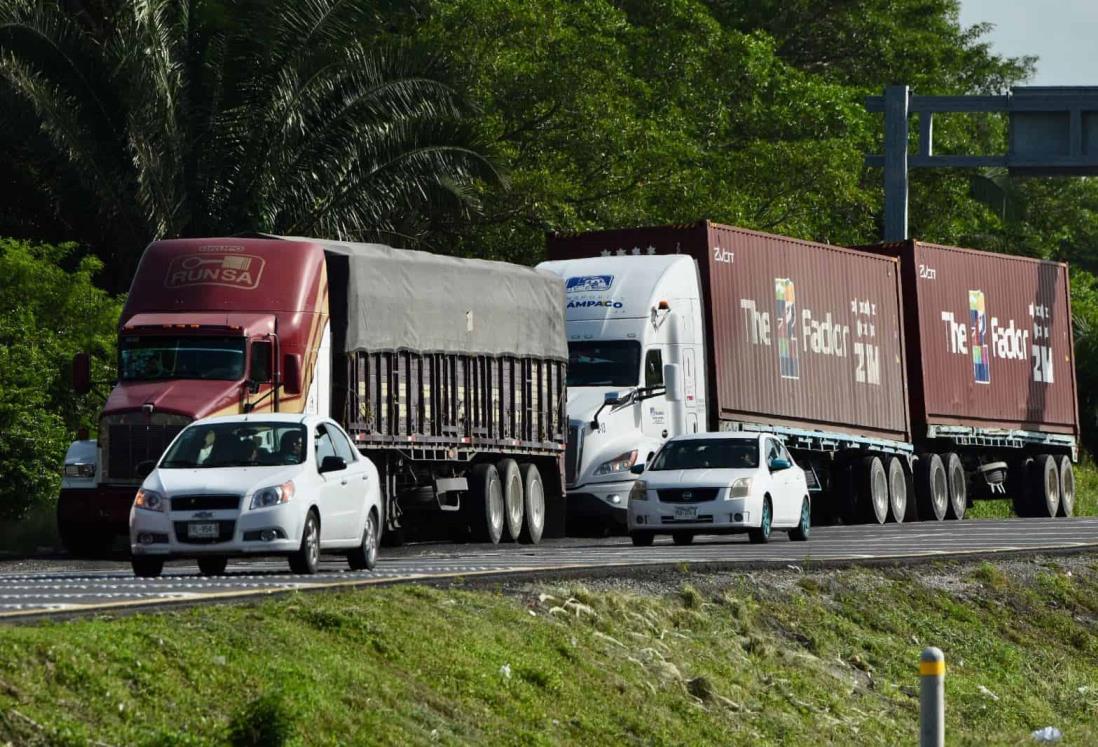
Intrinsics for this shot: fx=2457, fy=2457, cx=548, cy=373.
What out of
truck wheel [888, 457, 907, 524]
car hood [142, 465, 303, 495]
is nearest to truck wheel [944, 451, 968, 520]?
truck wheel [888, 457, 907, 524]

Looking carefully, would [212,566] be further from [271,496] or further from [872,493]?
[872,493]

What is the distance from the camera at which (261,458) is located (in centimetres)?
2141

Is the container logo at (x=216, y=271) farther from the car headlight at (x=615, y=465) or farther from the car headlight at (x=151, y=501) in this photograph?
the car headlight at (x=151, y=501)

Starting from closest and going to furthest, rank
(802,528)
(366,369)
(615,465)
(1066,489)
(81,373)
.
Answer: (81,373) → (366,369) → (802,528) → (615,465) → (1066,489)

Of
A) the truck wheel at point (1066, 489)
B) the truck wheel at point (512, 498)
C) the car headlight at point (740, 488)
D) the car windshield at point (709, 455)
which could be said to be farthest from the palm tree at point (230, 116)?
the truck wheel at point (1066, 489)

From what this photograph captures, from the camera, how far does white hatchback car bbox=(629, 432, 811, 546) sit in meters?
29.4

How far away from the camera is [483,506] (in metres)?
31.3

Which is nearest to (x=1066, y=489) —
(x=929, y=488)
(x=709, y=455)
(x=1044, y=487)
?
(x=1044, y=487)

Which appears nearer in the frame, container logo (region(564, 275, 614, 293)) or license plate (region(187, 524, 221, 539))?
license plate (region(187, 524, 221, 539))

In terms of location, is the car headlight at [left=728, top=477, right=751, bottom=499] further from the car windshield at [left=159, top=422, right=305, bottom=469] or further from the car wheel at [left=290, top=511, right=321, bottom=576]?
the car wheel at [left=290, top=511, right=321, bottom=576]

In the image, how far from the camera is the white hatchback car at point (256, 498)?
20.4 meters

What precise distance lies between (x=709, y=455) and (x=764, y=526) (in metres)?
1.29

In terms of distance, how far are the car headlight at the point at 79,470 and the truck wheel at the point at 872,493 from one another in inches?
633

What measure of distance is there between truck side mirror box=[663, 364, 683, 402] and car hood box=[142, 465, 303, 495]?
1386cm
